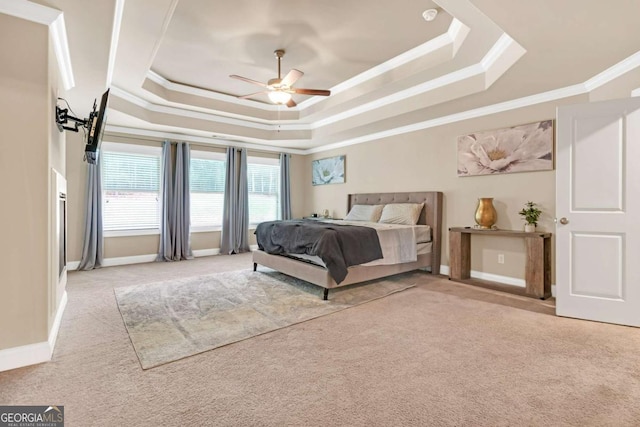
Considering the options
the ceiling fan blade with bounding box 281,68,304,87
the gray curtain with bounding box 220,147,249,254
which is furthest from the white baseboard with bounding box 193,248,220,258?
the ceiling fan blade with bounding box 281,68,304,87

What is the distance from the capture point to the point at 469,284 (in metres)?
4.22

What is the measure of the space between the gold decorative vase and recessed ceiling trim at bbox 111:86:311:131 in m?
3.81

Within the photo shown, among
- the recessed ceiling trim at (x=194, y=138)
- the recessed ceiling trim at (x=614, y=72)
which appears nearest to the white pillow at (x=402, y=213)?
the recessed ceiling trim at (x=614, y=72)

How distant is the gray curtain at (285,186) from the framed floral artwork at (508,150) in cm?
412

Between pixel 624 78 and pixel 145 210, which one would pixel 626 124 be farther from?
pixel 145 210

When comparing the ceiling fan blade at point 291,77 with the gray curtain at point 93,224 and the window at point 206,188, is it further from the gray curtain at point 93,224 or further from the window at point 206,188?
the gray curtain at point 93,224

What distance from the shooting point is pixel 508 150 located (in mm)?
4133

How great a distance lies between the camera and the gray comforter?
350 centimetres

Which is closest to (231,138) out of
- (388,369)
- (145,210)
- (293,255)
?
(145,210)

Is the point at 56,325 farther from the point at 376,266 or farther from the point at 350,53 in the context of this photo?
the point at 350,53

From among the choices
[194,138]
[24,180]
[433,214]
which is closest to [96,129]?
[24,180]

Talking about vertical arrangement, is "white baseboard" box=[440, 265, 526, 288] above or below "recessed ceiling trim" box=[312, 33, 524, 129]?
below

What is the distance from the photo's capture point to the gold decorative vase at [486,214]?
4160 mm

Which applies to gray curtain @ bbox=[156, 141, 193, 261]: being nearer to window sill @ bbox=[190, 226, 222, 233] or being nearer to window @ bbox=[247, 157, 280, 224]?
window sill @ bbox=[190, 226, 222, 233]
